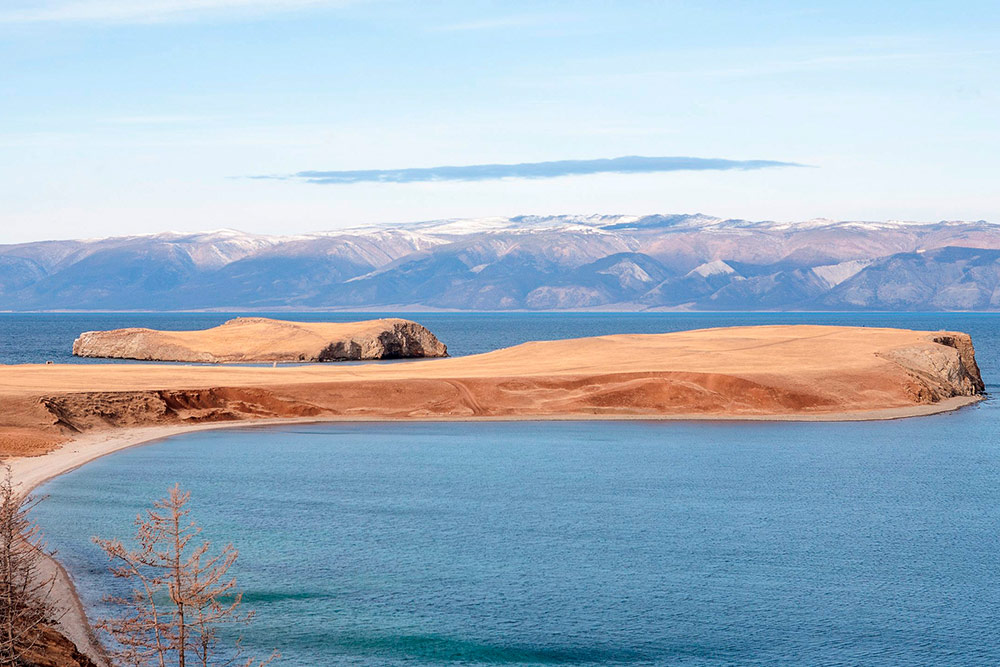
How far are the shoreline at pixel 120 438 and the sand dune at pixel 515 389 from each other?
600 mm

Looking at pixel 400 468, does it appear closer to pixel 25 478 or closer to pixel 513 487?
pixel 513 487

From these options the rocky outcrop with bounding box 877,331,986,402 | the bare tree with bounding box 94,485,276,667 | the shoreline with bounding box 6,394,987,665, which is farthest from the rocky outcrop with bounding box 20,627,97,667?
the rocky outcrop with bounding box 877,331,986,402

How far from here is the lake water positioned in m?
25.9

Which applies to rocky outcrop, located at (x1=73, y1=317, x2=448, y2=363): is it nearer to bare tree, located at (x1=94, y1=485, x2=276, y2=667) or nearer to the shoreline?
the shoreline

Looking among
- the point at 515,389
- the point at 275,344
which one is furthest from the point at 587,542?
the point at 275,344

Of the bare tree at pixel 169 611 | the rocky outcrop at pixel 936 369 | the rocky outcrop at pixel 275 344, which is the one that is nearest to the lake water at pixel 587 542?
the bare tree at pixel 169 611

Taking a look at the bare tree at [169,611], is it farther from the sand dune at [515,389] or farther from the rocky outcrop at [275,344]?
the rocky outcrop at [275,344]

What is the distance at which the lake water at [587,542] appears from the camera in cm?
2586

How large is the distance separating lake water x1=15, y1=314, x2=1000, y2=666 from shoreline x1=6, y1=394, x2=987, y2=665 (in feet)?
2.84

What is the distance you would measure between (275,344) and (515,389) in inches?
2505

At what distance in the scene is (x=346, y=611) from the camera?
1094 inches

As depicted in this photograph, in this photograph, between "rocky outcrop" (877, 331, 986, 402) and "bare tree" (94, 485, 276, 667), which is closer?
"bare tree" (94, 485, 276, 667)

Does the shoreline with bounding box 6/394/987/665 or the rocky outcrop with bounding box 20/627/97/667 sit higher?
the rocky outcrop with bounding box 20/627/97/667

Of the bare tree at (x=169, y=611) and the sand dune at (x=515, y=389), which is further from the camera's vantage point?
the sand dune at (x=515, y=389)
